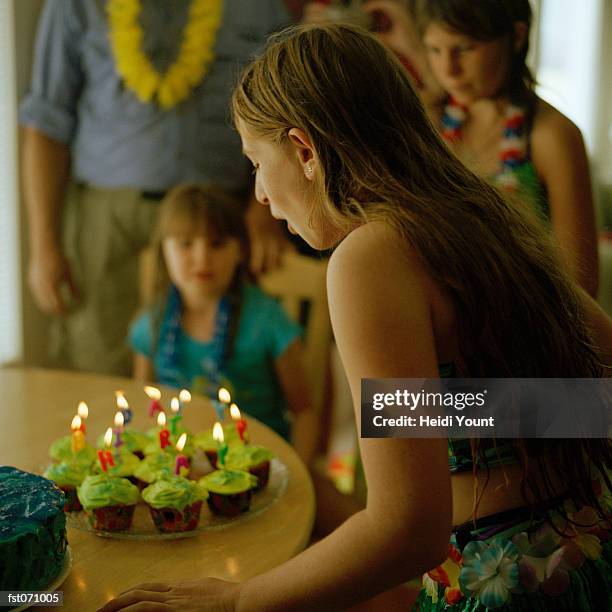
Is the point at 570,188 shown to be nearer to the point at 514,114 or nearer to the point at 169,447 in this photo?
the point at 514,114

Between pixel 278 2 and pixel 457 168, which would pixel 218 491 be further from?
pixel 278 2

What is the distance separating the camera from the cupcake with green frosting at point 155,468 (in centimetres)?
97

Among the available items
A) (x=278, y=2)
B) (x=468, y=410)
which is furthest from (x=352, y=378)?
(x=278, y=2)

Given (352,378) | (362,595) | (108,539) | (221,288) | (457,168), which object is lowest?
(221,288)

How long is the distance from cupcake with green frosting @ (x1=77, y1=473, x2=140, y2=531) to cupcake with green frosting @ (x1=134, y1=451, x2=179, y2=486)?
39 millimetres

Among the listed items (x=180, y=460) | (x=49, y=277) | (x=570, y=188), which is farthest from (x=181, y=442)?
(x=49, y=277)

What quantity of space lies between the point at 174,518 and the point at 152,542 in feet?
0.11

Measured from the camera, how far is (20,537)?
0.74 metres

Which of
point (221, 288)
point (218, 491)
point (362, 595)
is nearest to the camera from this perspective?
point (362, 595)

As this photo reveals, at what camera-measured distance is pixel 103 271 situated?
2.28 metres

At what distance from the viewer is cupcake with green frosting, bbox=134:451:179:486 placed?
966 millimetres

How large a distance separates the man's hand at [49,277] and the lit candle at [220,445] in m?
1.24

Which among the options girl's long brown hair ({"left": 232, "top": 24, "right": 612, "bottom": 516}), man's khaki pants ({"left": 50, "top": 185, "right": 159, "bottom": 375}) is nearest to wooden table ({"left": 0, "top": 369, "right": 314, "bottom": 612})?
girl's long brown hair ({"left": 232, "top": 24, "right": 612, "bottom": 516})

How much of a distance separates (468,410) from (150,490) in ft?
1.18
